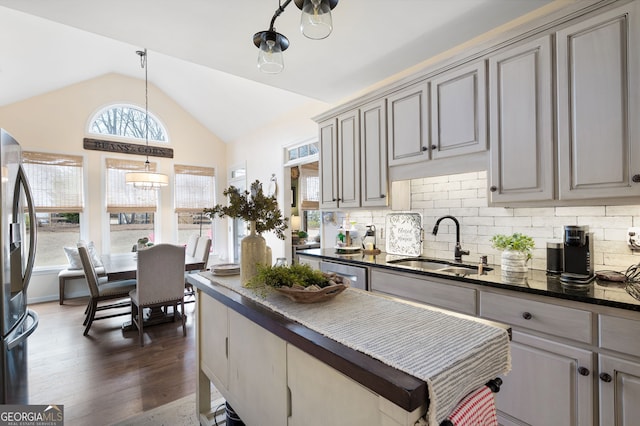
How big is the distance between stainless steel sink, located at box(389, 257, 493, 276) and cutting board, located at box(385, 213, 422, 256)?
15cm

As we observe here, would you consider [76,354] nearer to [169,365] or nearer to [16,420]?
[169,365]

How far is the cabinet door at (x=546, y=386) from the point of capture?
1.41m

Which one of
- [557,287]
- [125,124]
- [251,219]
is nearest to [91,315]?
[251,219]

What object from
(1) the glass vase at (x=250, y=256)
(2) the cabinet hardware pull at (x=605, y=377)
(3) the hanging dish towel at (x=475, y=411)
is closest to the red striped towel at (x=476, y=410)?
(3) the hanging dish towel at (x=475, y=411)

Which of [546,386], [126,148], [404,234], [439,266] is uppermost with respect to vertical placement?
[126,148]

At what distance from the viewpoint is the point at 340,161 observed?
3.23 m

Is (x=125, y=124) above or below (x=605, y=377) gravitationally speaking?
above

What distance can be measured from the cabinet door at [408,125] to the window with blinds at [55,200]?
533 cm

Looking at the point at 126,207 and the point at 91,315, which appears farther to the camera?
the point at 126,207

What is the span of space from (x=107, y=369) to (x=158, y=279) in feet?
2.95

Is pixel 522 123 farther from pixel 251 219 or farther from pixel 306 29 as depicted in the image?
pixel 251 219

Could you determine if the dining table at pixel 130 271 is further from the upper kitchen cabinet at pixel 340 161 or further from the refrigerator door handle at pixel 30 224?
the upper kitchen cabinet at pixel 340 161

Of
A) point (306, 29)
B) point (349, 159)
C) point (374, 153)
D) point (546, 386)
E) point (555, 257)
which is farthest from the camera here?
point (349, 159)

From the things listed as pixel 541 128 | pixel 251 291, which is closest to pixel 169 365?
pixel 251 291
